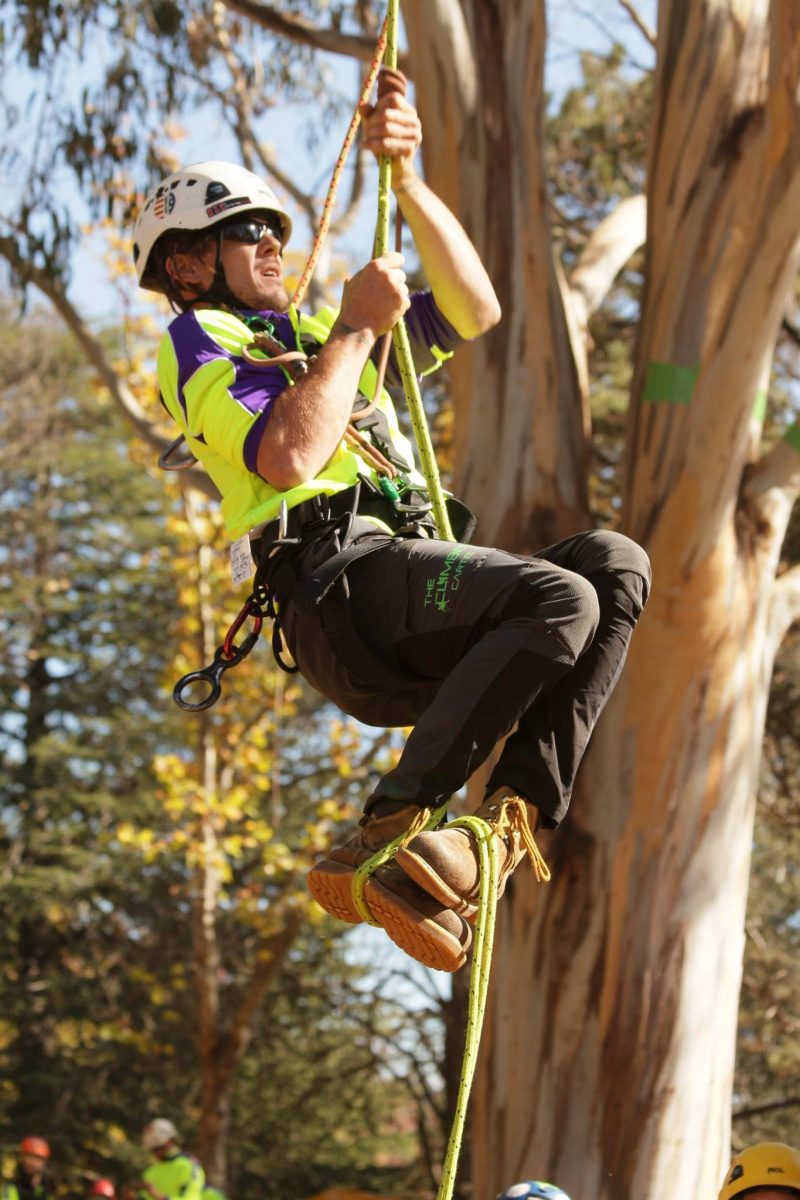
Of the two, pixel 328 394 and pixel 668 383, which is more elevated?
pixel 668 383

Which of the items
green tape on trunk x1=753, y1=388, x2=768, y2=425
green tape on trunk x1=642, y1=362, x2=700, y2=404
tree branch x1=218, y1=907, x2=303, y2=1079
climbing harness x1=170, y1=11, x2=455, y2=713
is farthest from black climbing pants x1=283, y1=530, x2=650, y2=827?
tree branch x1=218, y1=907, x2=303, y2=1079

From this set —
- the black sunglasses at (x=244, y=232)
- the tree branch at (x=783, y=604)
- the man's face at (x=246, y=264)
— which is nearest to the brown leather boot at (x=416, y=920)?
the man's face at (x=246, y=264)

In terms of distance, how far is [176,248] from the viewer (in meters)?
3.38

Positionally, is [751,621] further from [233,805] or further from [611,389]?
[611,389]

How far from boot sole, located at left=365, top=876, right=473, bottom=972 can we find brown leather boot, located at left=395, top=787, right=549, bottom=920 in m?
0.05

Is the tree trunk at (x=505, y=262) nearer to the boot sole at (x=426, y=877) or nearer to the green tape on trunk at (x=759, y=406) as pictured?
the green tape on trunk at (x=759, y=406)

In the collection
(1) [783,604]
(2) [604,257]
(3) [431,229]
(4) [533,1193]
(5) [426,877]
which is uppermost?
(2) [604,257]

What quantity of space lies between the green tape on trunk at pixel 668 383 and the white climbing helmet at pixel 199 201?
112 inches

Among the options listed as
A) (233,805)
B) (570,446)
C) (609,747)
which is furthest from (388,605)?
(233,805)

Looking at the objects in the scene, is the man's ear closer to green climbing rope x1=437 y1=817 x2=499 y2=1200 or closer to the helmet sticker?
the helmet sticker

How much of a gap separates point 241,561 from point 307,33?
5.84 metres

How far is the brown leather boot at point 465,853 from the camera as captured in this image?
2578 mm

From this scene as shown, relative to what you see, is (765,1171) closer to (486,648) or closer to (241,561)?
(486,648)

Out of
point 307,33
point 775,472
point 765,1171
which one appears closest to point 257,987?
point 307,33
